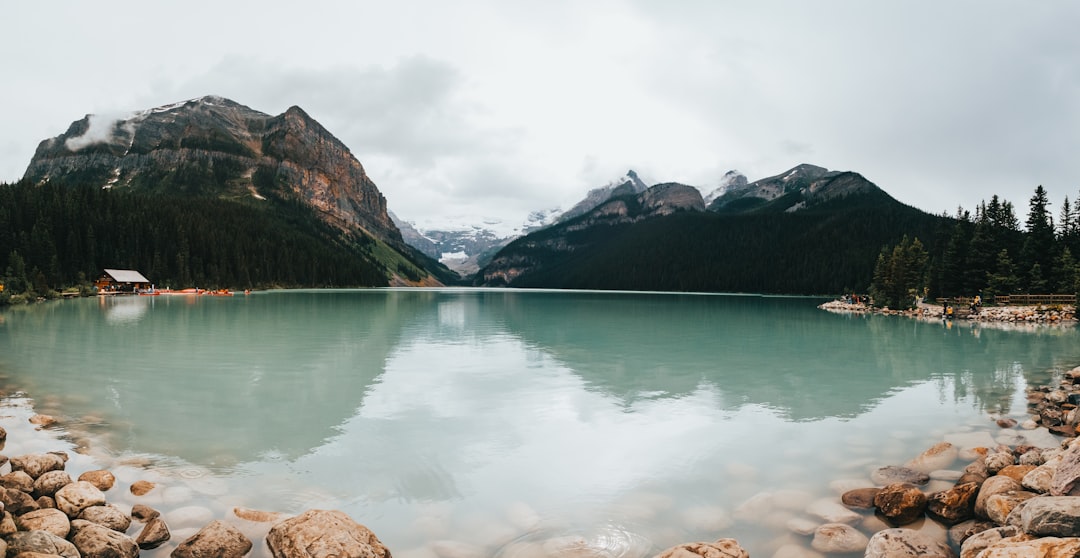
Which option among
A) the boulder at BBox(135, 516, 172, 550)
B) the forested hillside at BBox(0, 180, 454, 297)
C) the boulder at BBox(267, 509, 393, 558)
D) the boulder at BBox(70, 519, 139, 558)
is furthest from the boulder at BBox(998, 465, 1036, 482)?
the forested hillside at BBox(0, 180, 454, 297)

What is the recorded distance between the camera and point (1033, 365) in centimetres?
3128

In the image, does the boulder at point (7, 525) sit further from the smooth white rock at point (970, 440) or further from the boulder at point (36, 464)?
the smooth white rock at point (970, 440)

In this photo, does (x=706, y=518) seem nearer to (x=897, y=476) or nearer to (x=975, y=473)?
(x=897, y=476)

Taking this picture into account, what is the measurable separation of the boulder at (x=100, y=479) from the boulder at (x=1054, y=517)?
1629 cm

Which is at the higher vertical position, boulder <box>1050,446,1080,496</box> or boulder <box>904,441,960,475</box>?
boulder <box>1050,446,1080,496</box>

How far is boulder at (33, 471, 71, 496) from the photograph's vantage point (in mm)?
9992

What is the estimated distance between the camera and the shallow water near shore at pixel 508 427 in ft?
34.9

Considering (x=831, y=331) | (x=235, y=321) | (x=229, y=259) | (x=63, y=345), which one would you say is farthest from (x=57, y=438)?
(x=229, y=259)

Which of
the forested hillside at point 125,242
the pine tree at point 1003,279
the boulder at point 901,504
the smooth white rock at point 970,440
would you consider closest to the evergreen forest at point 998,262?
the pine tree at point 1003,279

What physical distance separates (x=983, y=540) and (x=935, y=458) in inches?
253

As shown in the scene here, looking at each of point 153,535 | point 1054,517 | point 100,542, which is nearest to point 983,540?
point 1054,517

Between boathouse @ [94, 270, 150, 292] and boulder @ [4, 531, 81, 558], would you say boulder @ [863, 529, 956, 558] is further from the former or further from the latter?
boathouse @ [94, 270, 150, 292]

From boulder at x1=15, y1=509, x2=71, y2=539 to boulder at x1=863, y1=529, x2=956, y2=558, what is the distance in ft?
41.5

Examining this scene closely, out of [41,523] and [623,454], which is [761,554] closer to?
[623,454]
